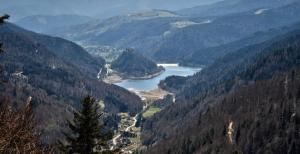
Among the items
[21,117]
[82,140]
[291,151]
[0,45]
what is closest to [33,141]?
[21,117]

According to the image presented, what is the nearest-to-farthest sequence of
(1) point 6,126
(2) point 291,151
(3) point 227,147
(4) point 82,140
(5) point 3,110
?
(1) point 6,126, (5) point 3,110, (4) point 82,140, (2) point 291,151, (3) point 227,147

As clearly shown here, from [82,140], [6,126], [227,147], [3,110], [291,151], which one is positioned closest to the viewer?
[6,126]

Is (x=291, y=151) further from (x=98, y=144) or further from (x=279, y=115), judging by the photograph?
(x=98, y=144)

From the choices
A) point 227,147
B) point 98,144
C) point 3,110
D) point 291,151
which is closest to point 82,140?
point 98,144

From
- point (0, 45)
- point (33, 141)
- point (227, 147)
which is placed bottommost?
point (227, 147)

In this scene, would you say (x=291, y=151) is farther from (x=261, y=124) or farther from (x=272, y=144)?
(x=261, y=124)

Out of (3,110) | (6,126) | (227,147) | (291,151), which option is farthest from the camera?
(227,147)

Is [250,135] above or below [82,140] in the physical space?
below

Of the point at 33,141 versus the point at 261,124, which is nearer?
the point at 33,141

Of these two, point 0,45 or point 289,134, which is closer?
point 0,45

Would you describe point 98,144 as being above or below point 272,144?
above
